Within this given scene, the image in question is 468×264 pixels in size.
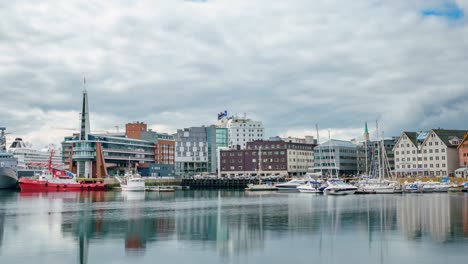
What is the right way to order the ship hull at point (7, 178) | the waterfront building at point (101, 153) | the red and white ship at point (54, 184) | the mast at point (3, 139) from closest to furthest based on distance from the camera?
the red and white ship at point (54, 184) < the ship hull at point (7, 178) < the mast at point (3, 139) < the waterfront building at point (101, 153)

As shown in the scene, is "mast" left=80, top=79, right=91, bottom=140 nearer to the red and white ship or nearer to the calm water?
the red and white ship

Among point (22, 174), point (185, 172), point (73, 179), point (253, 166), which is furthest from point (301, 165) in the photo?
point (22, 174)

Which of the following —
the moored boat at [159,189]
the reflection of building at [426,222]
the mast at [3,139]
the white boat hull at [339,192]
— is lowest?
the moored boat at [159,189]

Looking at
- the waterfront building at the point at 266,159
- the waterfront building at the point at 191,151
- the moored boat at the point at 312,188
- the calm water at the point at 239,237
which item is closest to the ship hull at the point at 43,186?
the moored boat at the point at 312,188

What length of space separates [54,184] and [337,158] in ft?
268

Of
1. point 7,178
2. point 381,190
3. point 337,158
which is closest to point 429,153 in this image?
point 337,158

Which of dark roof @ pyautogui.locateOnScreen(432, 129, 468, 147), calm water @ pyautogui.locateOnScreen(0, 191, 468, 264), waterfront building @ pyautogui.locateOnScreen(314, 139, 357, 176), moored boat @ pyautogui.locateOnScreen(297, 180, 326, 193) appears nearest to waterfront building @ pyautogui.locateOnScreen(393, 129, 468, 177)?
dark roof @ pyautogui.locateOnScreen(432, 129, 468, 147)

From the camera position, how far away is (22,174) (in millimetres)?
163375

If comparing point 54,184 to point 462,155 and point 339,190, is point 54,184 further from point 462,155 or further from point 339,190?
point 462,155

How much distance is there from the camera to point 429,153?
134 m

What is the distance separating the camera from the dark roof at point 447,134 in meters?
131

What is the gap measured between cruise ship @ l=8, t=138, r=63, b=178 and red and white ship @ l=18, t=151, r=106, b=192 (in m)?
40.3

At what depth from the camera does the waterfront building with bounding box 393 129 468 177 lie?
426ft

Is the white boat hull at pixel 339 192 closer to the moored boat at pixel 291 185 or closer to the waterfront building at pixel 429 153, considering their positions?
the moored boat at pixel 291 185
